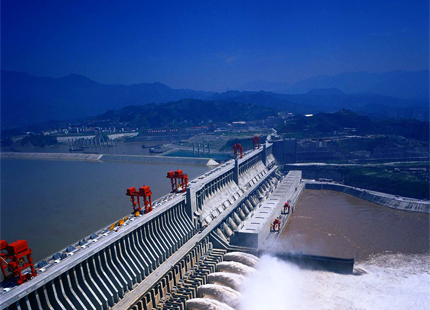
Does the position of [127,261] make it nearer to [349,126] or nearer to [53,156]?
[53,156]

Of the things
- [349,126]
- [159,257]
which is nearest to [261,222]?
[159,257]

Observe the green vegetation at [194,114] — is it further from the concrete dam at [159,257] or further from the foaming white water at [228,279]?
the foaming white water at [228,279]

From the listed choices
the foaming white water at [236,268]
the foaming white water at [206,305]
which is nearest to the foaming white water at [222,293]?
the foaming white water at [206,305]

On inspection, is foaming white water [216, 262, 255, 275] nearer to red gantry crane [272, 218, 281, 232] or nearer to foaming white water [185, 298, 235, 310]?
foaming white water [185, 298, 235, 310]

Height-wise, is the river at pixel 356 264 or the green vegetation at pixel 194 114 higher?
the green vegetation at pixel 194 114

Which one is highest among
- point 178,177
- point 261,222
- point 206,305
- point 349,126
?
point 349,126

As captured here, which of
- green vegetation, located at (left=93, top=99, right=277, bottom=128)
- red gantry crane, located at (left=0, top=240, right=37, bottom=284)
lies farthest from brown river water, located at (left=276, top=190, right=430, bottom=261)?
green vegetation, located at (left=93, top=99, right=277, bottom=128)
